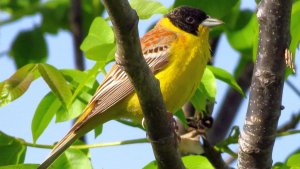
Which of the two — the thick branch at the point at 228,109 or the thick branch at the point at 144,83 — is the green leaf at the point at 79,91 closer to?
the thick branch at the point at 144,83

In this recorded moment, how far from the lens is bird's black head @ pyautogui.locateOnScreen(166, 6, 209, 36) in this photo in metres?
5.27

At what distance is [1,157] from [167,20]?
6.04ft

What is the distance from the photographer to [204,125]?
4.73 m

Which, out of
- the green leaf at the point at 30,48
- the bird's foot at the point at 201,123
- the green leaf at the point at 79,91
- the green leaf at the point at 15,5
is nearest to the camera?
the green leaf at the point at 79,91

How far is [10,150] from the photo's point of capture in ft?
13.8

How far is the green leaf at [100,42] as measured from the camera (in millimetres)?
4055

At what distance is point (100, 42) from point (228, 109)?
296 cm

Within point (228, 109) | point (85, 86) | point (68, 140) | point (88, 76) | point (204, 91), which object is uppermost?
point (88, 76)

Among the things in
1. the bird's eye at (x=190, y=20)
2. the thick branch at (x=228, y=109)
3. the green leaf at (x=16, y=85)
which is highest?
the green leaf at (x=16, y=85)

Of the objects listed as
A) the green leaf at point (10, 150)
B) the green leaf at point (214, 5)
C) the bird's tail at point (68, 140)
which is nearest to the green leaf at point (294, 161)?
the green leaf at point (214, 5)

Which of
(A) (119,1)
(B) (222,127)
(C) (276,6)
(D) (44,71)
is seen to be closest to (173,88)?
(D) (44,71)

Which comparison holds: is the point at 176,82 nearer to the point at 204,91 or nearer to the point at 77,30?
the point at 204,91

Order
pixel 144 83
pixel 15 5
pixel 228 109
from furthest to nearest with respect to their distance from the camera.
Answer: pixel 228 109 → pixel 15 5 → pixel 144 83

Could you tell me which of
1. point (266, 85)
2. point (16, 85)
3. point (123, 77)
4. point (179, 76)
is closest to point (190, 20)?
point (179, 76)
